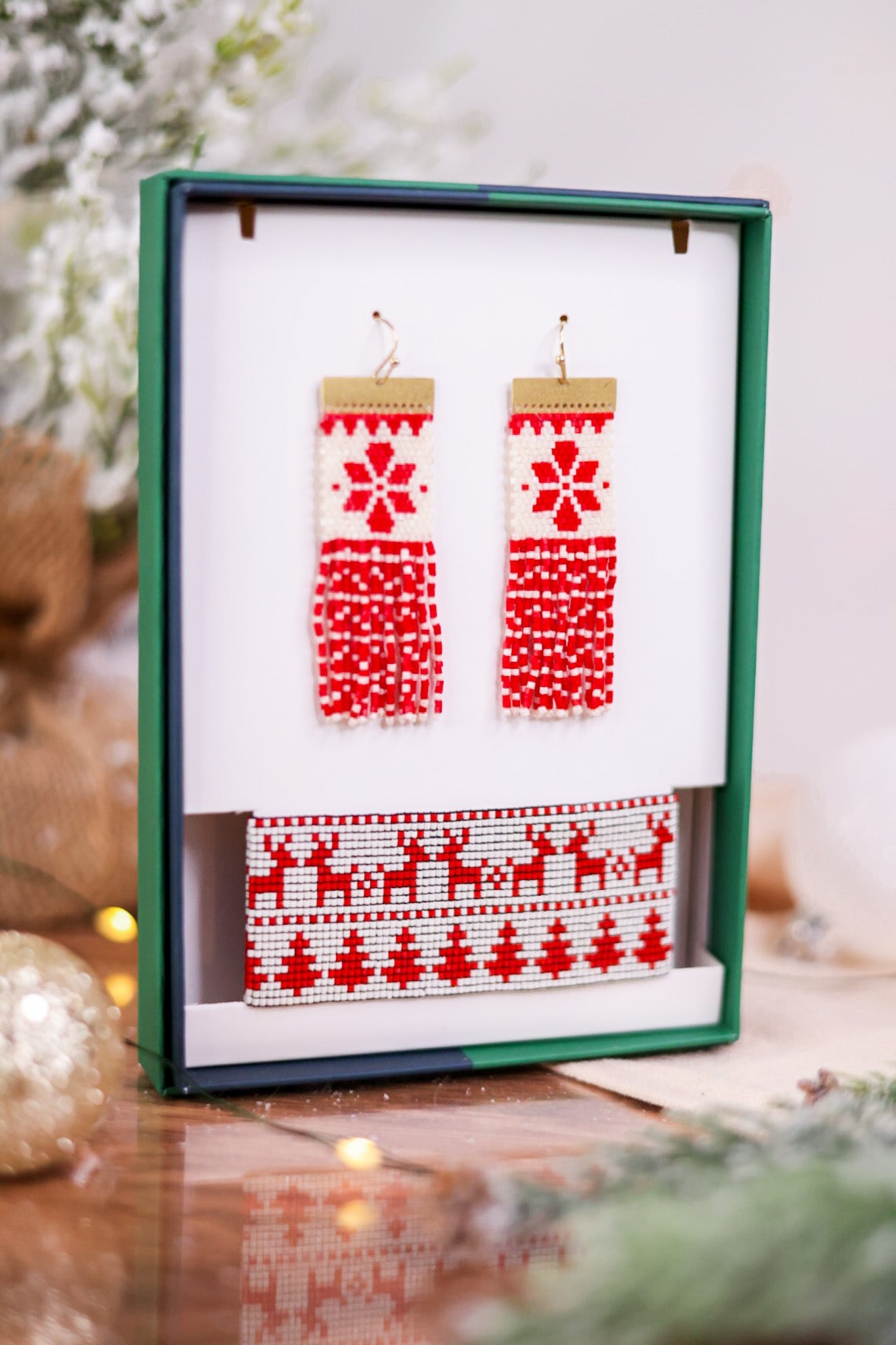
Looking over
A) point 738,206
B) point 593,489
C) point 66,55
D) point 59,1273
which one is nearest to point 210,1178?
point 59,1273

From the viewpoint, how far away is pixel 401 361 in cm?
115

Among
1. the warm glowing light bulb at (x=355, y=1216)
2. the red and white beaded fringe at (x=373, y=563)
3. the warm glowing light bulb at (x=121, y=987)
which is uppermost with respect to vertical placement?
the red and white beaded fringe at (x=373, y=563)

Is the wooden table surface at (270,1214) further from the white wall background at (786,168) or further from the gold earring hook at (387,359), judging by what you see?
the white wall background at (786,168)

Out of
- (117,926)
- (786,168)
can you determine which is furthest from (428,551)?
(786,168)

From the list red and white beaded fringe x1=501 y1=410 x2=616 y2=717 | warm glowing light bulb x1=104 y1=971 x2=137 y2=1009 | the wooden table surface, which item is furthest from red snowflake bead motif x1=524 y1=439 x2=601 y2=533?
warm glowing light bulb x1=104 y1=971 x2=137 y2=1009

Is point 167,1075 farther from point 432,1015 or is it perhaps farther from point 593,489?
point 593,489

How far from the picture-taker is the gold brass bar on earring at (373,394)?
3.71ft

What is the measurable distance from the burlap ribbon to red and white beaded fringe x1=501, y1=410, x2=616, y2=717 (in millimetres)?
576

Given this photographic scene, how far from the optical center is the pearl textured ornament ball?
93cm

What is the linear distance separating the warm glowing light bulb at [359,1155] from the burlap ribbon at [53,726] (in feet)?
1.89

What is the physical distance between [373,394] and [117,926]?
0.66 metres

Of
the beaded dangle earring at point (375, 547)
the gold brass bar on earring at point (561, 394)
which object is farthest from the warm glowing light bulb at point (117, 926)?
the gold brass bar on earring at point (561, 394)

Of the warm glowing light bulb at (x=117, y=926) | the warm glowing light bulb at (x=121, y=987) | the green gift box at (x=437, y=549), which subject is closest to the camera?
the green gift box at (x=437, y=549)

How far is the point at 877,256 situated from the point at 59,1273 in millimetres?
1566
